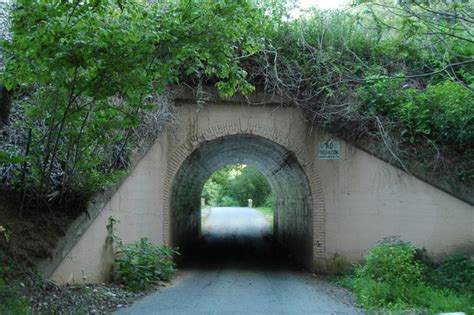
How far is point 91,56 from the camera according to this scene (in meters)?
4.45

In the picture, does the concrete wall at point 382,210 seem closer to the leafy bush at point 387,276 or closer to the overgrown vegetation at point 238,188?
the leafy bush at point 387,276

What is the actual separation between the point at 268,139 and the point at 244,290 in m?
3.63

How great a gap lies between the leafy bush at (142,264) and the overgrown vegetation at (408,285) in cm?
374

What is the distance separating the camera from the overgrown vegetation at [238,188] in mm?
47562

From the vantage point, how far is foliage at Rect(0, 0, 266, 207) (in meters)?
4.21

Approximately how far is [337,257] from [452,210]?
2.71 metres

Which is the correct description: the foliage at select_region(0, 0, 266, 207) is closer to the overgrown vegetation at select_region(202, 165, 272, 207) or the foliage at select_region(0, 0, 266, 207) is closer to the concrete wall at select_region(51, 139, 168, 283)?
the concrete wall at select_region(51, 139, 168, 283)

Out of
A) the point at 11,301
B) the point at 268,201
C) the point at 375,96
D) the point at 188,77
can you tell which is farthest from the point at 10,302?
the point at 268,201

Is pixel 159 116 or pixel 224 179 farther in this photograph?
pixel 224 179

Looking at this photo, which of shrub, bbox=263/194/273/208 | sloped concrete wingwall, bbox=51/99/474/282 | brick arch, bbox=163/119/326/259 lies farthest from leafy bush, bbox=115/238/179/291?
shrub, bbox=263/194/273/208

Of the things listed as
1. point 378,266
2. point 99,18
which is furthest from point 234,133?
point 99,18

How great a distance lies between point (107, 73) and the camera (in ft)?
15.9

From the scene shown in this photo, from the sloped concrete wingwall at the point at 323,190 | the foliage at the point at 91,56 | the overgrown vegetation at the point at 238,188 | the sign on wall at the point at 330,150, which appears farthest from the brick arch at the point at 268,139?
the overgrown vegetation at the point at 238,188

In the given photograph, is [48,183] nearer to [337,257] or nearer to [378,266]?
[378,266]
